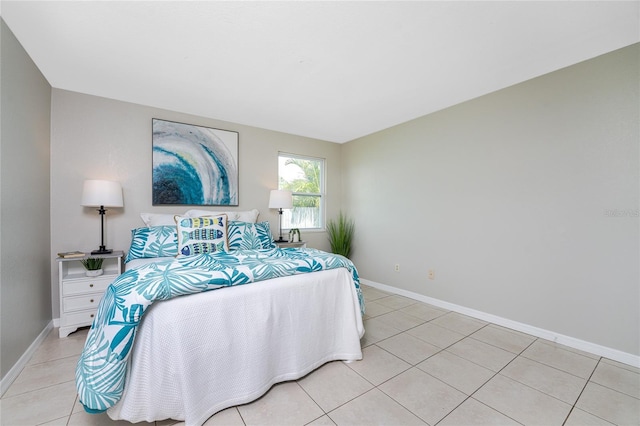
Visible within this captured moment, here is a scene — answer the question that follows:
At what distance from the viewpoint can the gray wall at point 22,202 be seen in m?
1.74

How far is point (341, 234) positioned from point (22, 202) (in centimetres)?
356

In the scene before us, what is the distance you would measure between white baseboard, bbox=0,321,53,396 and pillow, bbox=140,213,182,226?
124 centimetres

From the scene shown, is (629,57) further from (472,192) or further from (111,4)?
Result: (111,4)

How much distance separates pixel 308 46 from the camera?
6.60ft

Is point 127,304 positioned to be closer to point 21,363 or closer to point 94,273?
point 21,363

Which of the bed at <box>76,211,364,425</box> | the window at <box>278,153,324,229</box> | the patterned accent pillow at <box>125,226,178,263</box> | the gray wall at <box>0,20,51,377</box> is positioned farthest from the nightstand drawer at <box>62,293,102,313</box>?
the window at <box>278,153,324,229</box>

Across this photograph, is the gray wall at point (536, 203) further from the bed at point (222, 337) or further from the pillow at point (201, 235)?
the pillow at point (201, 235)

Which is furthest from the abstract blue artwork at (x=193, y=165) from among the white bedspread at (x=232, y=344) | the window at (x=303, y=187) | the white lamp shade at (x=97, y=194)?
the white bedspread at (x=232, y=344)

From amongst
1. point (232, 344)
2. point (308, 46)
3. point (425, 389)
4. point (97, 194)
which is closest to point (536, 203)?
point (425, 389)

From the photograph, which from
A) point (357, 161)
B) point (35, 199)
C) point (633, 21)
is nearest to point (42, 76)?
point (35, 199)

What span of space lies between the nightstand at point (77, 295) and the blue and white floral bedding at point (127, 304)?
4.39 ft

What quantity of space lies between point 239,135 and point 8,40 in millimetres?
2129

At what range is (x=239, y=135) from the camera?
145 inches

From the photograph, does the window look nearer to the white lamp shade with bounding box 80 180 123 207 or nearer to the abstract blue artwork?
the abstract blue artwork
